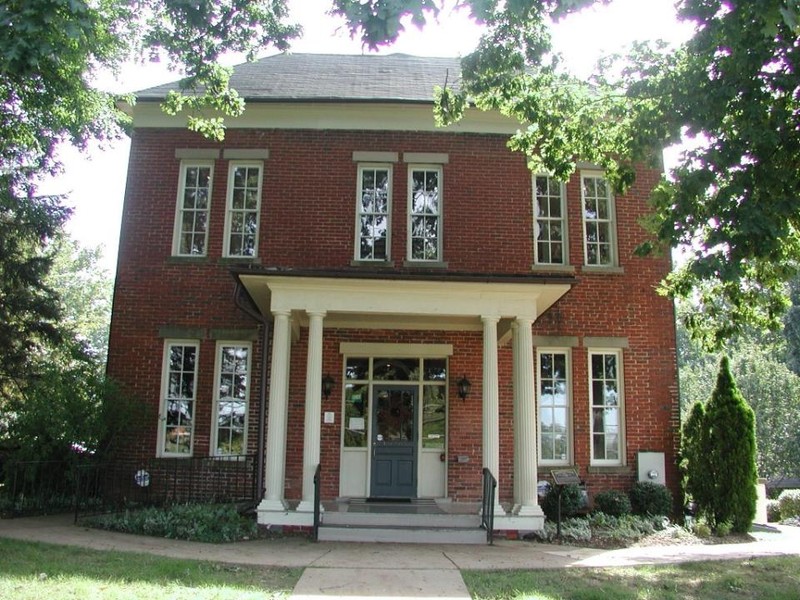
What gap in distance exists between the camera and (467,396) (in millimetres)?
12805

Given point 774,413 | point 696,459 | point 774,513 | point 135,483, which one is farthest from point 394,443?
point 774,413

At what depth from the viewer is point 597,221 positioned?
45.1ft

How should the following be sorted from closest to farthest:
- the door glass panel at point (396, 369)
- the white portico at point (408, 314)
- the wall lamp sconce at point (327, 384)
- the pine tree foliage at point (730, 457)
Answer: the white portico at point (408, 314) → the pine tree foliage at point (730, 457) → the wall lamp sconce at point (327, 384) → the door glass panel at point (396, 369)

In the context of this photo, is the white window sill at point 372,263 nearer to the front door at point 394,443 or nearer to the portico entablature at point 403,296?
the front door at point 394,443

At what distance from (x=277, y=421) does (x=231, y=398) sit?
112 inches

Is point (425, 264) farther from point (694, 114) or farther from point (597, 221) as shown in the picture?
point (694, 114)

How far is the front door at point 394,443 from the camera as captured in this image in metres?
12.5

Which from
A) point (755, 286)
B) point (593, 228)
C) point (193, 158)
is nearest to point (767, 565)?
point (755, 286)

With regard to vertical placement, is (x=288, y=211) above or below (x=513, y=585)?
above

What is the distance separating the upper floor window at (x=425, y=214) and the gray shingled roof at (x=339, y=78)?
5.10ft

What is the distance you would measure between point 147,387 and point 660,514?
991cm

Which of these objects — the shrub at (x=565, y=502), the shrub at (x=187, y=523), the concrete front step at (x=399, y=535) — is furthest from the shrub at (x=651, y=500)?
the shrub at (x=187, y=523)

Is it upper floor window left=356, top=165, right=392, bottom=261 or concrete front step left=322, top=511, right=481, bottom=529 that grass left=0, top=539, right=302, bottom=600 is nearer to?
concrete front step left=322, top=511, right=481, bottom=529

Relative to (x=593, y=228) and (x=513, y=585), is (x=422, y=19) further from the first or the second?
(x=593, y=228)
